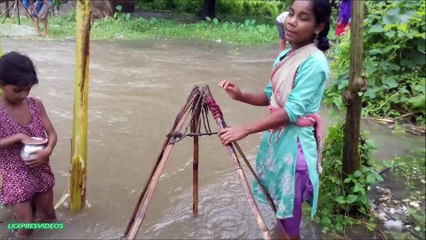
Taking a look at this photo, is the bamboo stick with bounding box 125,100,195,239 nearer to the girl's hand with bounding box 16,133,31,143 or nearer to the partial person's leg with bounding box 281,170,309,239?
the partial person's leg with bounding box 281,170,309,239

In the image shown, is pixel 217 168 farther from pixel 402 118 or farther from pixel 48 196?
pixel 402 118

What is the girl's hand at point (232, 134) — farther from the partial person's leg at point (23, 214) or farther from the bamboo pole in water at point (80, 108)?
the partial person's leg at point (23, 214)

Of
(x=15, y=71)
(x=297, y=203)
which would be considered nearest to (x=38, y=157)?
(x=15, y=71)

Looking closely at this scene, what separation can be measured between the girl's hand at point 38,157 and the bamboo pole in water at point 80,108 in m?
0.17

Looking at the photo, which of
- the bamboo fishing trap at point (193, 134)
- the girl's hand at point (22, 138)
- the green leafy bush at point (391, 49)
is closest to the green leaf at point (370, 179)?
the green leafy bush at point (391, 49)

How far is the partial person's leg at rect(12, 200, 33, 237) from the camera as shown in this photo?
8.25 ft

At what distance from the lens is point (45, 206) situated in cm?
266

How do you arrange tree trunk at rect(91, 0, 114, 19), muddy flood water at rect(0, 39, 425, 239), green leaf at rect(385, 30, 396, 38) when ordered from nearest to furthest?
muddy flood water at rect(0, 39, 425, 239), green leaf at rect(385, 30, 396, 38), tree trunk at rect(91, 0, 114, 19)

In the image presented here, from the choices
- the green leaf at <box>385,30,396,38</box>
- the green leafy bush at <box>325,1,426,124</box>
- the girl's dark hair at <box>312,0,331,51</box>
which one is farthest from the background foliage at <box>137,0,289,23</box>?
the girl's dark hair at <box>312,0,331,51</box>

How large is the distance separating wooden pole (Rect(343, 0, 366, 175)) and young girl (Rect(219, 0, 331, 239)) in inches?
13.7

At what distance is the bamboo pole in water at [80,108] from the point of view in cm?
244

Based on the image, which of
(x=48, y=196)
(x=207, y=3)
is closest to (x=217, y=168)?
(x=48, y=196)

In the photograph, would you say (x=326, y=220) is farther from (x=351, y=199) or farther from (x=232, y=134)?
(x=232, y=134)

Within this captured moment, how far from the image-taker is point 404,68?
3314 mm
